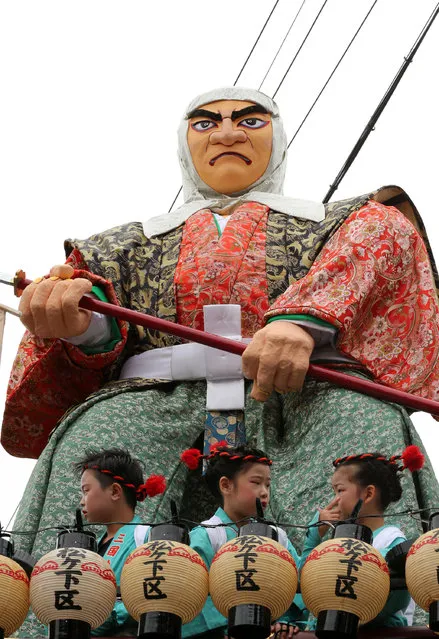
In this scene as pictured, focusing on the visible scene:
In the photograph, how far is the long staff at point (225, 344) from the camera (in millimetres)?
5277

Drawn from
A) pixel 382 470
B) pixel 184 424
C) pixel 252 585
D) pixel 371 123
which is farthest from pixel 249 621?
pixel 371 123

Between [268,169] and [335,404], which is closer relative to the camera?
[335,404]

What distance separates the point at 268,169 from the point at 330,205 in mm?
342

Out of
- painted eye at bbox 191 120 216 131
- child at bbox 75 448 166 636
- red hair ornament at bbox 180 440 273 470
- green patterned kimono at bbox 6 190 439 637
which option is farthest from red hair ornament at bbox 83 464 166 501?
painted eye at bbox 191 120 216 131

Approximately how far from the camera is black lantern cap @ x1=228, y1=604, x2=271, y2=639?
4398mm

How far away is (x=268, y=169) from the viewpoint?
6707mm

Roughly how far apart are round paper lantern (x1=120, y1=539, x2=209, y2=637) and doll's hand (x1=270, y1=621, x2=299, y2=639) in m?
0.22

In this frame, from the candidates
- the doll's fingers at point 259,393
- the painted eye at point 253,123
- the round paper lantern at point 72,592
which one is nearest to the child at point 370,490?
the doll's fingers at point 259,393

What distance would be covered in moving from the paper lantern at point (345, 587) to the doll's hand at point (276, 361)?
3.76 ft

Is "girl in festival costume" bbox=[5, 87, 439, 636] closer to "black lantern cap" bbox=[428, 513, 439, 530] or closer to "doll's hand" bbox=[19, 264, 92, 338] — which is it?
"doll's hand" bbox=[19, 264, 92, 338]

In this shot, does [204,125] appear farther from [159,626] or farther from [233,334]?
[159,626]

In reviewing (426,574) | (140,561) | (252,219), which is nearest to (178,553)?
(140,561)

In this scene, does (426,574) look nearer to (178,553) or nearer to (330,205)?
(178,553)

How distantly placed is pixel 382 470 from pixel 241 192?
1997 mm
